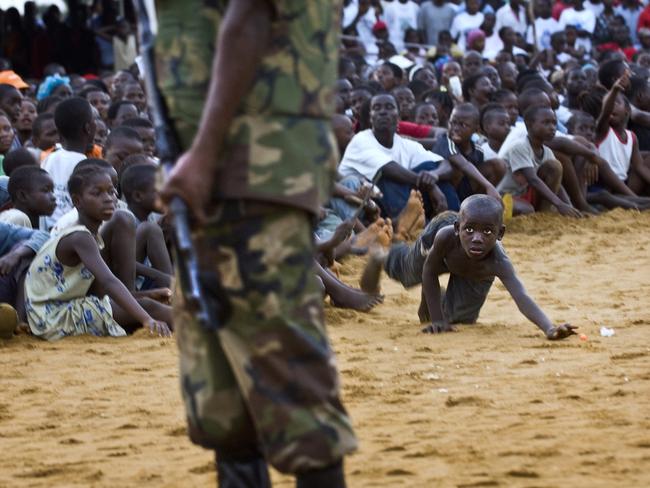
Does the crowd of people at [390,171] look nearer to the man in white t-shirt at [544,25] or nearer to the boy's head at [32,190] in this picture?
the boy's head at [32,190]

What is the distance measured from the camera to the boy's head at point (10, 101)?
10656 mm

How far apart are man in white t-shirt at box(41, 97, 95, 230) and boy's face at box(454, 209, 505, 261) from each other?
288cm

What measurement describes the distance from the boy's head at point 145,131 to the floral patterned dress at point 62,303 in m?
2.30

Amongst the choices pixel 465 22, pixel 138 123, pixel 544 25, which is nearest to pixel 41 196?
pixel 138 123

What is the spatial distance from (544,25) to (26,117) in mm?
11925

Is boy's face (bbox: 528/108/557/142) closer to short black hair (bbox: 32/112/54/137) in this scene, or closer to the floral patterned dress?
short black hair (bbox: 32/112/54/137)

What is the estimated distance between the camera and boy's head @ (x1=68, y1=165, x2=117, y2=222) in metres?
6.79

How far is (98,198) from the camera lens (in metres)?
6.80

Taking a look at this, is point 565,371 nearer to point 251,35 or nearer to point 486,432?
point 486,432

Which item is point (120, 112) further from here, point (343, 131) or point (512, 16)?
point (512, 16)

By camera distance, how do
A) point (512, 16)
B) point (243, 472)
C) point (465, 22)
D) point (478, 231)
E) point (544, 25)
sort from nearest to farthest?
point (243, 472) → point (478, 231) → point (465, 22) → point (512, 16) → point (544, 25)

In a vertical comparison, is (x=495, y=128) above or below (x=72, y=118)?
below

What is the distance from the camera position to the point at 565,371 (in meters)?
5.34

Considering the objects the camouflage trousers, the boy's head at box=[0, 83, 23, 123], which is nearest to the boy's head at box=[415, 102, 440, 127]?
the boy's head at box=[0, 83, 23, 123]
